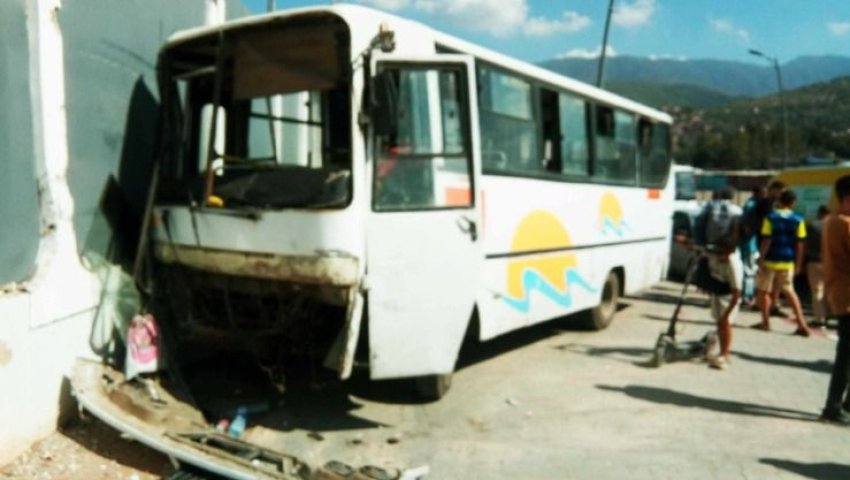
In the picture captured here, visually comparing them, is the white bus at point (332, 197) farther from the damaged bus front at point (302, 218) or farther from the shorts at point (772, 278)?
the shorts at point (772, 278)

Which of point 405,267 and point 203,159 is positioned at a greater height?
point 203,159

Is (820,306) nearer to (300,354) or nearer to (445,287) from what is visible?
(445,287)

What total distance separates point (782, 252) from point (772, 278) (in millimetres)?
375

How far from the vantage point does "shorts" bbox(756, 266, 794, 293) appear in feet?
32.3

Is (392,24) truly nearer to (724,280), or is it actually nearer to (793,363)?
(724,280)

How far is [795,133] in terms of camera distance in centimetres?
7800

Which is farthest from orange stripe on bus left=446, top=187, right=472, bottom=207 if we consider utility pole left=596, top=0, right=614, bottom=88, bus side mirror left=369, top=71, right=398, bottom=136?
utility pole left=596, top=0, right=614, bottom=88

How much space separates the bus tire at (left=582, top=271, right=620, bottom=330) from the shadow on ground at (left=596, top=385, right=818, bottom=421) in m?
2.61

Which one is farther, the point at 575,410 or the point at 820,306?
the point at 820,306

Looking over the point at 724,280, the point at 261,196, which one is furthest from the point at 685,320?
the point at 261,196

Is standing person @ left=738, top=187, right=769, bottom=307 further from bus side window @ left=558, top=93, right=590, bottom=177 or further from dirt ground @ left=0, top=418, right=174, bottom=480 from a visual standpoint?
dirt ground @ left=0, top=418, right=174, bottom=480

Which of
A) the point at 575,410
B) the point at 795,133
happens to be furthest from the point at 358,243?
the point at 795,133

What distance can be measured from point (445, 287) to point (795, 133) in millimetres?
81766

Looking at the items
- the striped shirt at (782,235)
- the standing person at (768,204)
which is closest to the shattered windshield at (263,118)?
the striped shirt at (782,235)
